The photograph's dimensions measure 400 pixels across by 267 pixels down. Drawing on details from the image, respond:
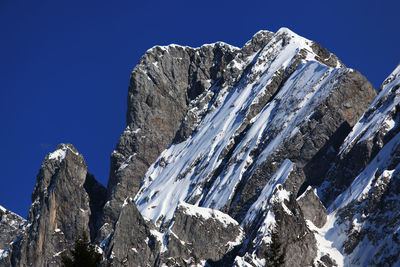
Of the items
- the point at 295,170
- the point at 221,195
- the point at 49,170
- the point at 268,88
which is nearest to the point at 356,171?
the point at 295,170

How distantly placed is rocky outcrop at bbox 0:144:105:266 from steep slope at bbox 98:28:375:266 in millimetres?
5466

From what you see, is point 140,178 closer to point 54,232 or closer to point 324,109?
point 54,232

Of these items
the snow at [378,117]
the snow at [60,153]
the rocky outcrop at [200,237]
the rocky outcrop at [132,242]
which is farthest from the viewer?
the snow at [60,153]

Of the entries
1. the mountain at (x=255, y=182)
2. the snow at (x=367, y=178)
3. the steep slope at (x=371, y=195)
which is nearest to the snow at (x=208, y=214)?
the mountain at (x=255, y=182)

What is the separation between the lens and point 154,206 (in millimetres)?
167875

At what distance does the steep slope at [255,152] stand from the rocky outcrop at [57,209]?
17.9ft

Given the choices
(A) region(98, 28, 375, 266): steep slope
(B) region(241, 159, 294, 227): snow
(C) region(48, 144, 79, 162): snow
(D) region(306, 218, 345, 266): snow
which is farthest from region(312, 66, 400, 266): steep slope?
(C) region(48, 144, 79, 162): snow

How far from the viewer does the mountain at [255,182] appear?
11744cm

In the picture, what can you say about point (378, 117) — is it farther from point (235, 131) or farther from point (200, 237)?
point (235, 131)

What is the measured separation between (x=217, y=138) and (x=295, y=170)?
38.4 m

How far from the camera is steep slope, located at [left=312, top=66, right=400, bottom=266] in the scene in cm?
11312

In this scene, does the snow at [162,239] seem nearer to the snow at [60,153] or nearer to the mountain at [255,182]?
the mountain at [255,182]

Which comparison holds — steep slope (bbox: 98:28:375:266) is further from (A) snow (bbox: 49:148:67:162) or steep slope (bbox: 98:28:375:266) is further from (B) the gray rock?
(A) snow (bbox: 49:148:67:162)

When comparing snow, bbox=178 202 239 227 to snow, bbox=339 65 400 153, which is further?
snow, bbox=178 202 239 227
